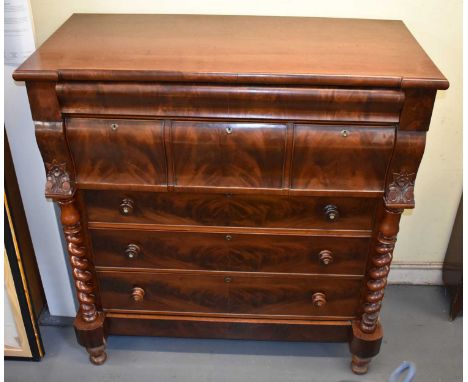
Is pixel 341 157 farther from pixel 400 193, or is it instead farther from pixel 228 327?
pixel 228 327

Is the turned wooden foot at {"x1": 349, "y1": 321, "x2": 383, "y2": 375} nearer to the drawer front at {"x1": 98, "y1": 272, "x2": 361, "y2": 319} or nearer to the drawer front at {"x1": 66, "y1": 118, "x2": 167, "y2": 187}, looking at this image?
the drawer front at {"x1": 98, "y1": 272, "x2": 361, "y2": 319}

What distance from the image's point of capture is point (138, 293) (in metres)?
1.92

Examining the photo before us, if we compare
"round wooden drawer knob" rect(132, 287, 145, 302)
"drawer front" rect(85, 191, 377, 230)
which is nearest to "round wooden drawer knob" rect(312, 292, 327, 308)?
"drawer front" rect(85, 191, 377, 230)

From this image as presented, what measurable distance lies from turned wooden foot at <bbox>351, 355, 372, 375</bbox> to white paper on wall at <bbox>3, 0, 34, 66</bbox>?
1641 millimetres

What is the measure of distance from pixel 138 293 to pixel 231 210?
1.60 ft

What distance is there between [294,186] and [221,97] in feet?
1.19

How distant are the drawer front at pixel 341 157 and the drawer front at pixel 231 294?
0.42 m

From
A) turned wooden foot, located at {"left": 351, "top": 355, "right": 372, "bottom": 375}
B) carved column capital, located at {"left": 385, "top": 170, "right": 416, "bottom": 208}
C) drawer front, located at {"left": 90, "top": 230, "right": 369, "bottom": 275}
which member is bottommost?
turned wooden foot, located at {"left": 351, "top": 355, "right": 372, "bottom": 375}

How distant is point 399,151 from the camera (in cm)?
155

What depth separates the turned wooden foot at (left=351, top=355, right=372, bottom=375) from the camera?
6.82 feet

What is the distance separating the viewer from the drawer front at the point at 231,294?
75.2 inches

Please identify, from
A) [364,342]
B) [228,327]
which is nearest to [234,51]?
[228,327]

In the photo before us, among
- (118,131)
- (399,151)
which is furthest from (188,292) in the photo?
(399,151)

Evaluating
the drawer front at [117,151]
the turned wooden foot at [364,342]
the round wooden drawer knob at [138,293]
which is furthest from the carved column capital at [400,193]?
the round wooden drawer knob at [138,293]
